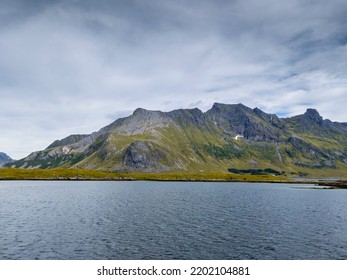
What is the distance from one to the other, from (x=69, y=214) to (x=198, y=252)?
44390 mm

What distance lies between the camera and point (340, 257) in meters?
43.2

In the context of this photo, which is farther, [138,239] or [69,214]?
[69,214]
